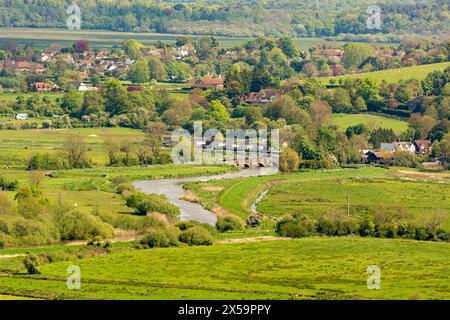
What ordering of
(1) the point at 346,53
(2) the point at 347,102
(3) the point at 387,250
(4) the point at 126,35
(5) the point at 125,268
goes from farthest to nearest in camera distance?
(4) the point at 126,35, (1) the point at 346,53, (2) the point at 347,102, (3) the point at 387,250, (5) the point at 125,268

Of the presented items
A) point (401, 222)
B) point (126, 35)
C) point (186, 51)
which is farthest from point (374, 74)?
point (126, 35)

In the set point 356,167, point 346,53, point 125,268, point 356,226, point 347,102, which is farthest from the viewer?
point 346,53

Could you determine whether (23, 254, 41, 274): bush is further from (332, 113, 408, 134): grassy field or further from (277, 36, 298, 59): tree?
(277, 36, 298, 59): tree

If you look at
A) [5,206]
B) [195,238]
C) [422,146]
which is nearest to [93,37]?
[422,146]

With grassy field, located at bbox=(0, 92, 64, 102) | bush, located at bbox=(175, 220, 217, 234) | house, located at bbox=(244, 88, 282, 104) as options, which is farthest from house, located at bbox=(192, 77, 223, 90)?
bush, located at bbox=(175, 220, 217, 234)

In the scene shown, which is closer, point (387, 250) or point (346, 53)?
point (387, 250)

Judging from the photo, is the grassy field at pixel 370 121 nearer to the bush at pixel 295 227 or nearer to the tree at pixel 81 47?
the bush at pixel 295 227

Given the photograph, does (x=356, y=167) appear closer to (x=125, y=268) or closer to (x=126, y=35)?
(x=125, y=268)
